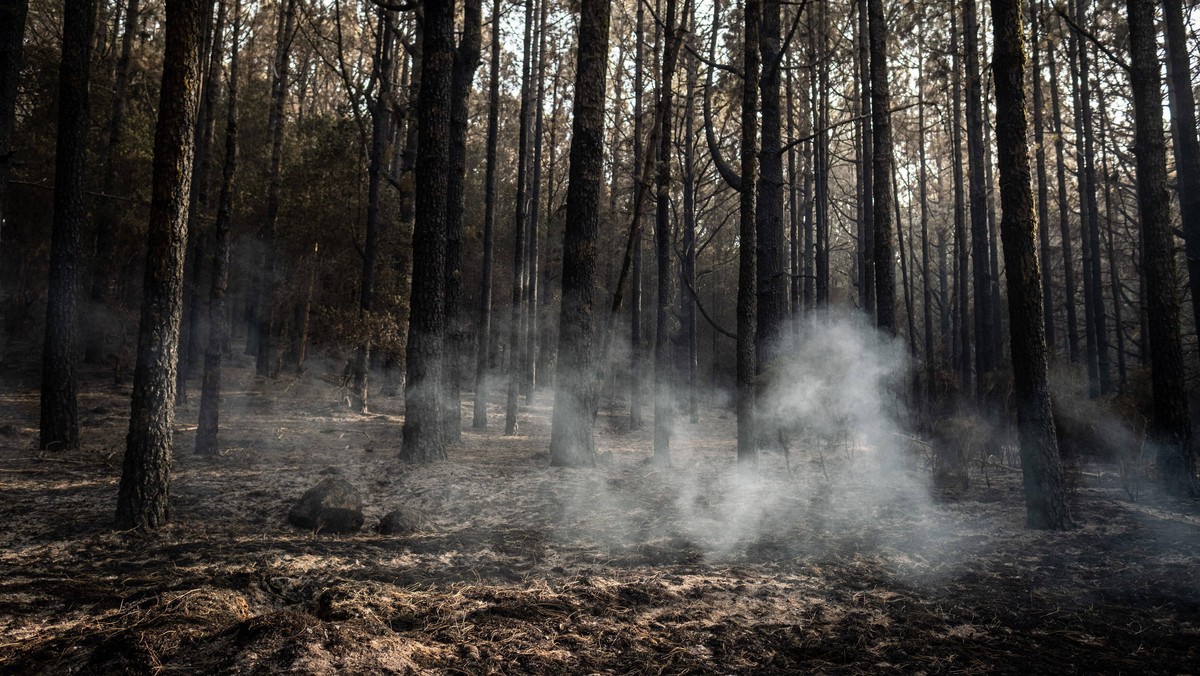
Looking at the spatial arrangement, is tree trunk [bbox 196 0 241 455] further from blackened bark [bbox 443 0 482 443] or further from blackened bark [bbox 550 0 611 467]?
blackened bark [bbox 550 0 611 467]

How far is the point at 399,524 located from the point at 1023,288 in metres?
6.56

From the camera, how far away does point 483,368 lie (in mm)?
11578

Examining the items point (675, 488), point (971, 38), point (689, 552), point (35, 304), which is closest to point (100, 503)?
point (689, 552)

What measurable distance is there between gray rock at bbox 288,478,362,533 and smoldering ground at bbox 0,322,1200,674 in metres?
0.18

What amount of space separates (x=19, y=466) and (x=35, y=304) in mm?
19123

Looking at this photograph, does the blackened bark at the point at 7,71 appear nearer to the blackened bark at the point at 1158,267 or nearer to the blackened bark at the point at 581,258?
the blackened bark at the point at 581,258

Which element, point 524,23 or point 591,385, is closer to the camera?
point 591,385

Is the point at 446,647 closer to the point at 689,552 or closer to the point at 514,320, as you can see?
the point at 689,552

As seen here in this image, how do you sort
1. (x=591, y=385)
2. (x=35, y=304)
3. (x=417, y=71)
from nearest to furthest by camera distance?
(x=591, y=385) < (x=417, y=71) < (x=35, y=304)

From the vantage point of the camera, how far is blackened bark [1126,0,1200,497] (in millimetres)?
7570

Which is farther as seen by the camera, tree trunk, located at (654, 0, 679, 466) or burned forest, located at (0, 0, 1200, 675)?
tree trunk, located at (654, 0, 679, 466)

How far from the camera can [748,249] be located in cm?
852

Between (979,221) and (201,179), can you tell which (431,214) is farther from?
(979,221)

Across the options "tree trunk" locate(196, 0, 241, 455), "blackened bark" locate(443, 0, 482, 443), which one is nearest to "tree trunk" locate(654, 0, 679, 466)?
"blackened bark" locate(443, 0, 482, 443)
